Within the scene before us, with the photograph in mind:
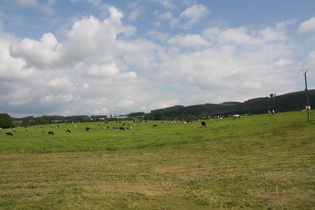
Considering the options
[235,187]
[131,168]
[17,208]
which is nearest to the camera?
[17,208]

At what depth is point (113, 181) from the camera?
13414mm

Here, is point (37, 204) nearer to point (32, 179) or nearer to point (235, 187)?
point (32, 179)

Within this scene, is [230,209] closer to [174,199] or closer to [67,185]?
[174,199]

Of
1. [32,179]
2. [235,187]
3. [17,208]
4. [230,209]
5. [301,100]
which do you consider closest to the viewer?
[230,209]

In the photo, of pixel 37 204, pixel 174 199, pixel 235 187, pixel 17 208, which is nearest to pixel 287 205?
pixel 235 187

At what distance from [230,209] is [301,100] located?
226m

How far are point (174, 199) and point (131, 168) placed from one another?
8.10m

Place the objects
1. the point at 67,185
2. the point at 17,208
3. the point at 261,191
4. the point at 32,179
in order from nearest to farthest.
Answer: the point at 17,208, the point at 261,191, the point at 67,185, the point at 32,179

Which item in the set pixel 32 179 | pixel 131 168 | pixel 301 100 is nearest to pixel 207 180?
pixel 131 168

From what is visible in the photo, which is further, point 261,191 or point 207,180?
point 207,180

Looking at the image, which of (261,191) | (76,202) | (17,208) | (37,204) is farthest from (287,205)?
(17,208)

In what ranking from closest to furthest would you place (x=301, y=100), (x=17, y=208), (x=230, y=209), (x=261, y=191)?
1. (x=230, y=209)
2. (x=17, y=208)
3. (x=261, y=191)
4. (x=301, y=100)

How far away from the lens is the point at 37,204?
9.74 meters

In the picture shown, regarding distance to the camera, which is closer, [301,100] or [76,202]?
[76,202]
